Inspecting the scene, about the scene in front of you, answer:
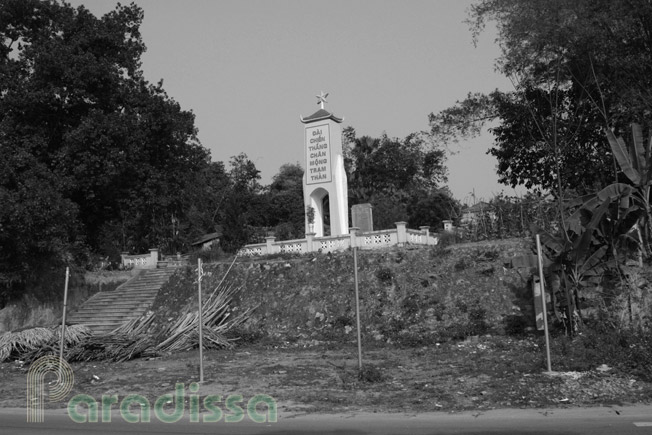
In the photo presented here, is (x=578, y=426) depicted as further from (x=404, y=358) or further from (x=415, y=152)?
(x=415, y=152)

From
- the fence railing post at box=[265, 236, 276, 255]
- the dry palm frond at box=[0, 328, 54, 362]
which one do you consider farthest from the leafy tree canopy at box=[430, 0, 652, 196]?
the dry palm frond at box=[0, 328, 54, 362]

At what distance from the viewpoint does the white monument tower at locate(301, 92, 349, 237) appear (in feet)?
82.0

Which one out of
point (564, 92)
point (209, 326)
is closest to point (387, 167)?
point (564, 92)

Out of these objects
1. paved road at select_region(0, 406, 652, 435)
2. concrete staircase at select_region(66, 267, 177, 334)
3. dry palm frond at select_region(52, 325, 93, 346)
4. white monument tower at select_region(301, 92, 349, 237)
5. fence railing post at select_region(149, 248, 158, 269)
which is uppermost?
white monument tower at select_region(301, 92, 349, 237)

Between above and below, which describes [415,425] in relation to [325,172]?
below

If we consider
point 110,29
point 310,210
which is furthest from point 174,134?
point 310,210

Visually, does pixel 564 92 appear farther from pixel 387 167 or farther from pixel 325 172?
pixel 387 167

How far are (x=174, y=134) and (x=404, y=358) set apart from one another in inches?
597

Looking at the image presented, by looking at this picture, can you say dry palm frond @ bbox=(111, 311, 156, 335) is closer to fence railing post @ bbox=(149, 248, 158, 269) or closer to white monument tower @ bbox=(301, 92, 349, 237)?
fence railing post @ bbox=(149, 248, 158, 269)

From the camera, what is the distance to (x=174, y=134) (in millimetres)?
24953

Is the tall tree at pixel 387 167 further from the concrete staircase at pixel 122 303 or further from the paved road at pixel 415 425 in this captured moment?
the paved road at pixel 415 425
